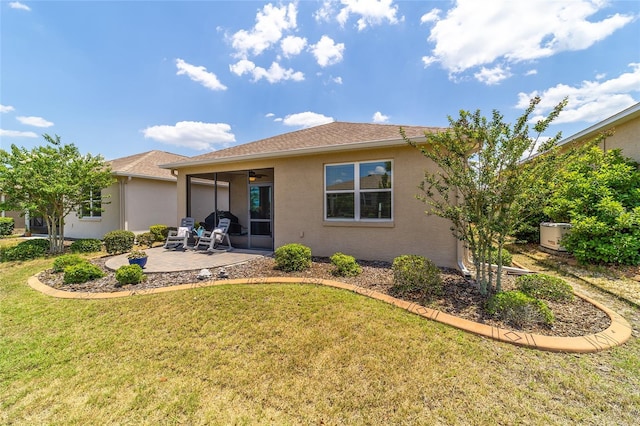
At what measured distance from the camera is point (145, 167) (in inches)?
497

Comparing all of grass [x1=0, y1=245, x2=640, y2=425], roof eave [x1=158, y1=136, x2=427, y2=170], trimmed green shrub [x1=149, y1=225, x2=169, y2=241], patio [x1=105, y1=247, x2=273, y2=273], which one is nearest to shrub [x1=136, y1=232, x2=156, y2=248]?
trimmed green shrub [x1=149, y1=225, x2=169, y2=241]

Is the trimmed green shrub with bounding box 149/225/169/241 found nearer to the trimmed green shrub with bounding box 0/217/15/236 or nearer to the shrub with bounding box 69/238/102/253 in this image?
the shrub with bounding box 69/238/102/253

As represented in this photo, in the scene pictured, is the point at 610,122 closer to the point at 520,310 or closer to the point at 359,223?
the point at 359,223

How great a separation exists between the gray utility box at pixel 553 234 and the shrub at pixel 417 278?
6621mm

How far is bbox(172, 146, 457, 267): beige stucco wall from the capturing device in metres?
6.35

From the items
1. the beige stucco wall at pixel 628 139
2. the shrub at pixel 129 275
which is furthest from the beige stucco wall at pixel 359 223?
the beige stucco wall at pixel 628 139

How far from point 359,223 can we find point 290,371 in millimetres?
4841

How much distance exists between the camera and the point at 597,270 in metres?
6.21

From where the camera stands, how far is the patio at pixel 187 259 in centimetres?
634

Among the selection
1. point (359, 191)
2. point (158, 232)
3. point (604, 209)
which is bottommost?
point (158, 232)

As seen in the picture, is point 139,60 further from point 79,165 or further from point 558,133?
point 558,133

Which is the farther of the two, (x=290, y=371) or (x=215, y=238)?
(x=215, y=238)

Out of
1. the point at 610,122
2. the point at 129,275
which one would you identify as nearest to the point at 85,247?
the point at 129,275

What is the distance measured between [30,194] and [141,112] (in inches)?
256
